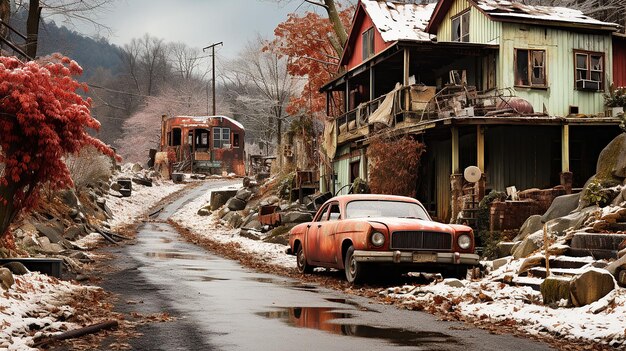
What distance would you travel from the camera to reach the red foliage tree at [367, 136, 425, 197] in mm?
23875

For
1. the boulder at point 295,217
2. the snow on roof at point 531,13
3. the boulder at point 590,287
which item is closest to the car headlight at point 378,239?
the boulder at point 590,287

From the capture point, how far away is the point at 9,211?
11.7 metres

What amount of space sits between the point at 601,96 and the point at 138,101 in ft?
242

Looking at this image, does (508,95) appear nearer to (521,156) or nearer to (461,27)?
(521,156)

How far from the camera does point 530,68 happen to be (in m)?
26.6

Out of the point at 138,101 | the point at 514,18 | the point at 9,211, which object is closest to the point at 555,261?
the point at 9,211

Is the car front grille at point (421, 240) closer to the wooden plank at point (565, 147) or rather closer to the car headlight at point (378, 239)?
the car headlight at point (378, 239)

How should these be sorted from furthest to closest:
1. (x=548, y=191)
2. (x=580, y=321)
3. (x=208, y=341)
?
(x=548, y=191) < (x=580, y=321) < (x=208, y=341)

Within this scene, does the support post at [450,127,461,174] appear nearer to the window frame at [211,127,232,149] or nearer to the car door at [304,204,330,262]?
the car door at [304,204,330,262]

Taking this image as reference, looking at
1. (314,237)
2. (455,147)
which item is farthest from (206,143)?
(314,237)

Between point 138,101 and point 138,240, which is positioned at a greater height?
point 138,101

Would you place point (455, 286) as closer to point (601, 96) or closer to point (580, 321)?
point (580, 321)

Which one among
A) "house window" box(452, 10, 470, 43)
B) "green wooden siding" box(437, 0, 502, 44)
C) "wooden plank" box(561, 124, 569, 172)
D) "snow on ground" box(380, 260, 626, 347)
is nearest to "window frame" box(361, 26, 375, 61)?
"green wooden siding" box(437, 0, 502, 44)

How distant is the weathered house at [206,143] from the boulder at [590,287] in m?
54.8
